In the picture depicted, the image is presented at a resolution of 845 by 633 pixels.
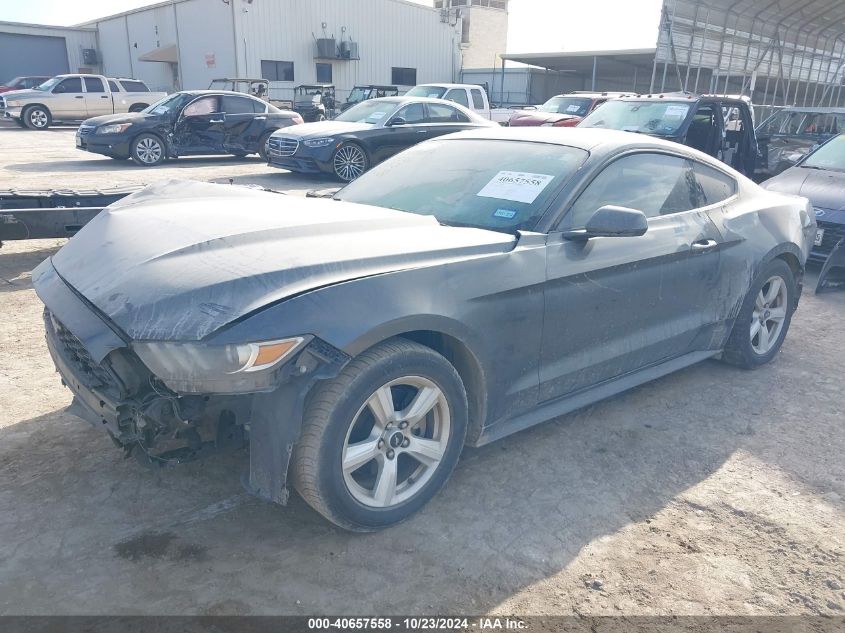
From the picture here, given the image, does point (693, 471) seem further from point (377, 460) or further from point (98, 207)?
point (98, 207)

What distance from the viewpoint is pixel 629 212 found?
3227 mm

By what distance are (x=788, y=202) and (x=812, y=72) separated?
18713mm

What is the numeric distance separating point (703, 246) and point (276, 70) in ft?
103

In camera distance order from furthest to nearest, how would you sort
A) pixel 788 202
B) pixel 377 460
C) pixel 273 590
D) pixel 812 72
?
pixel 812 72 → pixel 788 202 → pixel 377 460 → pixel 273 590

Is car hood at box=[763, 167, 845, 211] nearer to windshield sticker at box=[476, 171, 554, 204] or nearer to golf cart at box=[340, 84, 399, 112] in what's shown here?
windshield sticker at box=[476, 171, 554, 204]

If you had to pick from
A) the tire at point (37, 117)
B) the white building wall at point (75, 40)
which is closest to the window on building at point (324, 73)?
the tire at point (37, 117)

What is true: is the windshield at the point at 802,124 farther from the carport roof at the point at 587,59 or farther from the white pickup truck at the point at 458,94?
the carport roof at the point at 587,59

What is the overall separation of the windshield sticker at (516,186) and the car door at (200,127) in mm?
12267

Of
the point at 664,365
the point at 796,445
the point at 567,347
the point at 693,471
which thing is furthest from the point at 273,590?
the point at 796,445

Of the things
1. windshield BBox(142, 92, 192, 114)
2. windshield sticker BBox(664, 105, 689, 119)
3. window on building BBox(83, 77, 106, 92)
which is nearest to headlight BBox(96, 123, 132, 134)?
windshield BBox(142, 92, 192, 114)

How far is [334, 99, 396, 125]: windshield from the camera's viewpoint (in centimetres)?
1277

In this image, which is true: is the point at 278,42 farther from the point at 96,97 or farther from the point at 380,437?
the point at 380,437

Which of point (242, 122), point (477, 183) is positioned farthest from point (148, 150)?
point (477, 183)

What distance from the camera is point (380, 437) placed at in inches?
109
